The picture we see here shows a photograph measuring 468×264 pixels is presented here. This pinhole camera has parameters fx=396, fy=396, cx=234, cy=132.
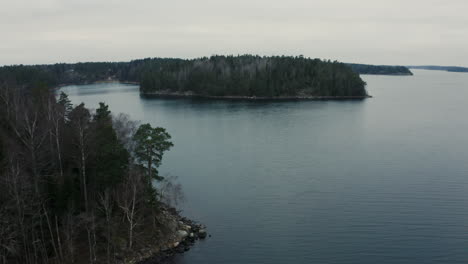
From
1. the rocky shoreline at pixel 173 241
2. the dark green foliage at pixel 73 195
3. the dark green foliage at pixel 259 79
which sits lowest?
the rocky shoreline at pixel 173 241

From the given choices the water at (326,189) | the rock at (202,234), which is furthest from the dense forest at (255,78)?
the rock at (202,234)

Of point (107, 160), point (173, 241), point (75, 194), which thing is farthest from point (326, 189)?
point (75, 194)

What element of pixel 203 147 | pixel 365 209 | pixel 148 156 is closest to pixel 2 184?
pixel 148 156

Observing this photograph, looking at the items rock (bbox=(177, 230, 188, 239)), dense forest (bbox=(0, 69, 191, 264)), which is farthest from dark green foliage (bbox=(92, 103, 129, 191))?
rock (bbox=(177, 230, 188, 239))

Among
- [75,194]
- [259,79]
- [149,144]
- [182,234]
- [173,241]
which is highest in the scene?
[259,79]

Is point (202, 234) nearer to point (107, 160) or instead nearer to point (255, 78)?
point (107, 160)

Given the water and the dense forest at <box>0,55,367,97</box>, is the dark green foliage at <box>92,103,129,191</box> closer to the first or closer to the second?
the water

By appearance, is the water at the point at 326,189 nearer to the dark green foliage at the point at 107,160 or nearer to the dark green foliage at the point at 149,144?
the dark green foliage at the point at 149,144
